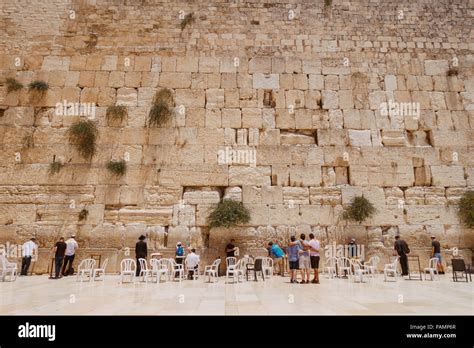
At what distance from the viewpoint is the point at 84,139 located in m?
10.7

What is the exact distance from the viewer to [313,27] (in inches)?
478

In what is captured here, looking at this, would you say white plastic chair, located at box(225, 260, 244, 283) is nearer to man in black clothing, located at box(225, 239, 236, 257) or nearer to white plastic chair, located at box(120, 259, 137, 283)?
man in black clothing, located at box(225, 239, 236, 257)

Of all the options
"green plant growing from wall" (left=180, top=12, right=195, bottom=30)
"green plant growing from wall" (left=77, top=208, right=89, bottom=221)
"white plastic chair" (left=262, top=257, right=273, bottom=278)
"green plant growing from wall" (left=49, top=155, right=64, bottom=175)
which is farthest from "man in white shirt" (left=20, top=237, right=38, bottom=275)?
"green plant growing from wall" (left=180, top=12, right=195, bottom=30)

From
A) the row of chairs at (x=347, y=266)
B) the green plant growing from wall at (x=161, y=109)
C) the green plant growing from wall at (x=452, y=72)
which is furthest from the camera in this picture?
the green plant growing from wall at (x=452, y=72)

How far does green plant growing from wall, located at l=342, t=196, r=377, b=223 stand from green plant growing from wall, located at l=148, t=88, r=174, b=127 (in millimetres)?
5892

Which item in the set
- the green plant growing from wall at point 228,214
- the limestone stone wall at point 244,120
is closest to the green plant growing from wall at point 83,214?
the limestone stone wall at point 244,120

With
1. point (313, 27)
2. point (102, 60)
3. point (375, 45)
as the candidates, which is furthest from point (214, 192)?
point (375, 45)

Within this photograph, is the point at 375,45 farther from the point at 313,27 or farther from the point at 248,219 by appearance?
the point at 248,219

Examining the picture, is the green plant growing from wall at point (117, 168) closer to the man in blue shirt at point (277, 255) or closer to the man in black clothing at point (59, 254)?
the man in black clothing at point (59, 254)

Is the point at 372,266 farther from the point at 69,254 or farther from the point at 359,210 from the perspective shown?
the point at 69,254

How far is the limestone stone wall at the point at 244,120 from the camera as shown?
1036 cm

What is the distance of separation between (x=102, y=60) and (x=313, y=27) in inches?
270

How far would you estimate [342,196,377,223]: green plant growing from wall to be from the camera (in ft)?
33.9

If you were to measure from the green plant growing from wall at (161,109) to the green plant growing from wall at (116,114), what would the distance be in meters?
0.81
